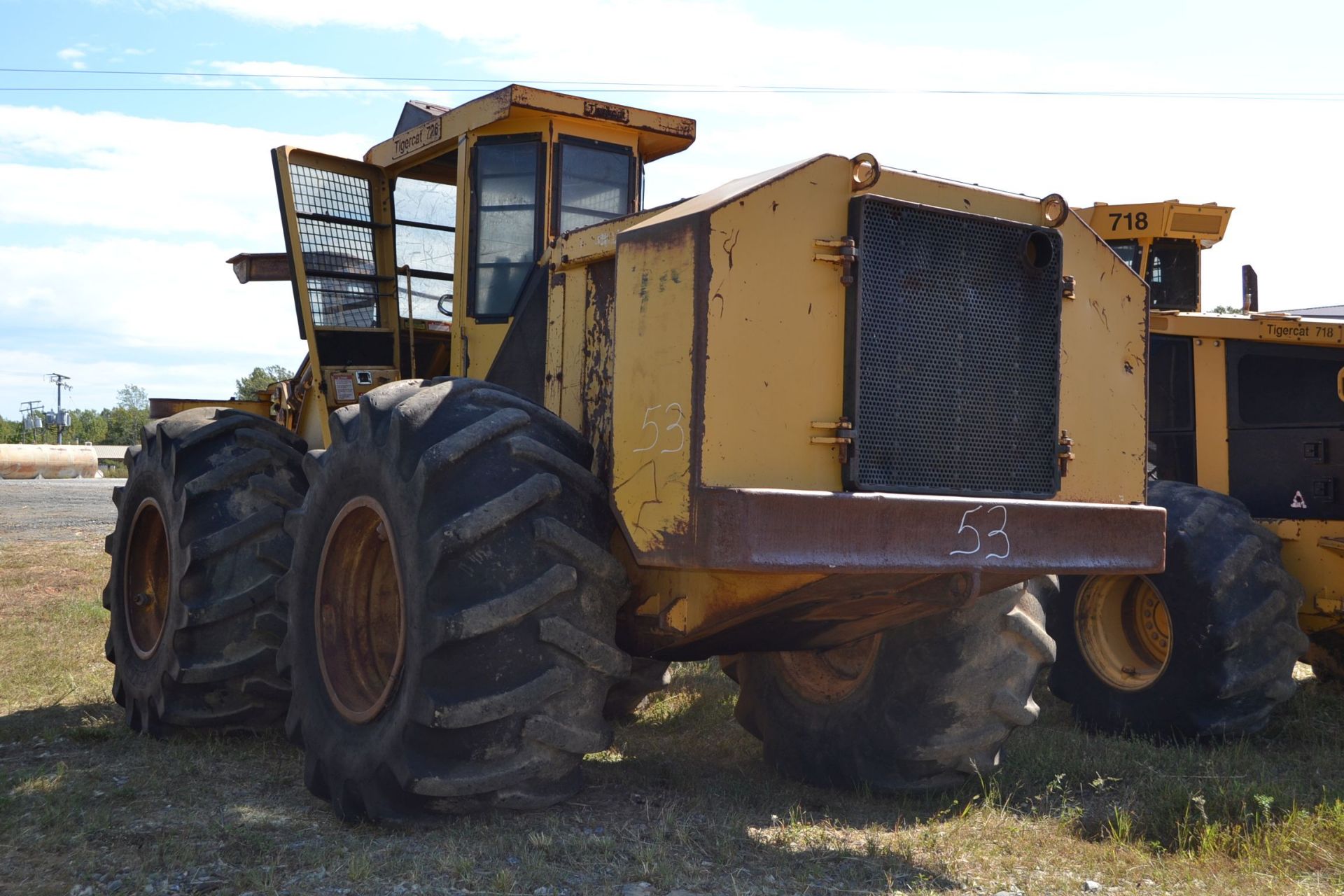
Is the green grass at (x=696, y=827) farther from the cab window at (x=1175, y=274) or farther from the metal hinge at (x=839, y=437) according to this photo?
the cab window at (x=1175, y=274)

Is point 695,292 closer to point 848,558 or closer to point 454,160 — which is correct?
point 848,558

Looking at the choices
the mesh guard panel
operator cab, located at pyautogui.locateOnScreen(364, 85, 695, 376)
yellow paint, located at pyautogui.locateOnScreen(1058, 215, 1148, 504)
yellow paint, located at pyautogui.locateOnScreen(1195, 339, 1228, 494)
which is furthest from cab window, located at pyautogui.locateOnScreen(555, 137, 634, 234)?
yellow paint, located at pyautogui.locateOnScreen(1195, 339, 1228, 494)

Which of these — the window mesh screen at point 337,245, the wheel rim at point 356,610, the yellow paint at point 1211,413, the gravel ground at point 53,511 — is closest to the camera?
the wheel rim at point 356,610

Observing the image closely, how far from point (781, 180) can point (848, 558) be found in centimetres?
121

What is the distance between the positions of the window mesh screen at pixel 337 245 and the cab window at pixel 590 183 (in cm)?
161

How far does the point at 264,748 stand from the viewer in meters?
5.84

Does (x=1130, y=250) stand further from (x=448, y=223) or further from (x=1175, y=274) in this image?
(x=448, y=223)

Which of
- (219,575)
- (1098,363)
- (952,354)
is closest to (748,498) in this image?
(952,354)

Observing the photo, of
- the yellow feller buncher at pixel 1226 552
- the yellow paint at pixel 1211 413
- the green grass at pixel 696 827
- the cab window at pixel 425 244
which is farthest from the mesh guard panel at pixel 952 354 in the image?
the yellow paint at pixel 1211 413

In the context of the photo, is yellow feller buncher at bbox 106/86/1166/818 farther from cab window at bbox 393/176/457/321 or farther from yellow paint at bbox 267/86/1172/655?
cab window at bbox 393/176/457/321

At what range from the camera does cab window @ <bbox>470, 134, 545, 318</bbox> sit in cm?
591

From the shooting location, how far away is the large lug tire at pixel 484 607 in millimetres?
4051

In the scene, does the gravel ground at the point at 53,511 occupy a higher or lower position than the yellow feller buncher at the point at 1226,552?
lower

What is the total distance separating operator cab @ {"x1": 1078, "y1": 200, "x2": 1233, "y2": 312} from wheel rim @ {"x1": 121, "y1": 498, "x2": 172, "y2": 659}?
21.4 feet
